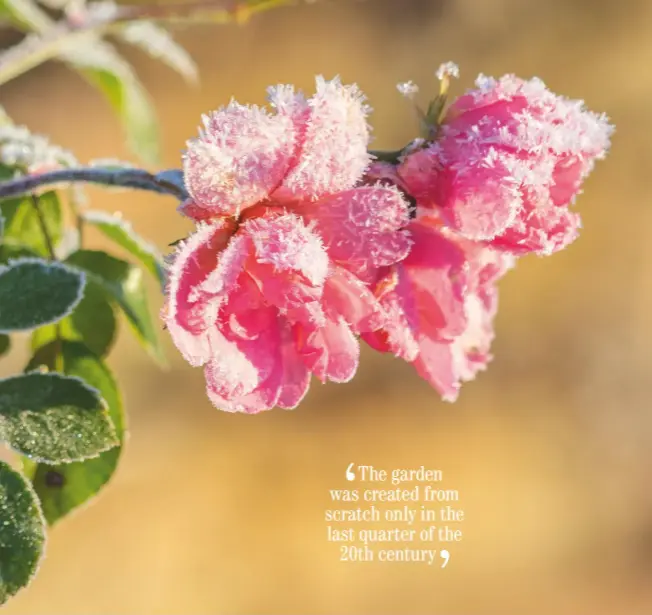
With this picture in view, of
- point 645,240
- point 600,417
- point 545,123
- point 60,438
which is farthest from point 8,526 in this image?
point 645,240

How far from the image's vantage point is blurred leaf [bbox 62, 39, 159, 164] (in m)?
0.95

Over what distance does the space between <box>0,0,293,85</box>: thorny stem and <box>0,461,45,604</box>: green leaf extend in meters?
0.46

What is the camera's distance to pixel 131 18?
883 millimetres

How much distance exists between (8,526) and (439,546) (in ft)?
2.05

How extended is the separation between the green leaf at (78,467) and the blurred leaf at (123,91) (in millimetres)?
394

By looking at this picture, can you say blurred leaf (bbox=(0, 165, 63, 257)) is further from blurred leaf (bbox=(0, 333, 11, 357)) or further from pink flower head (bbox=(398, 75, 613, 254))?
pink flower head (bbox=(398, 75, 613, 254))

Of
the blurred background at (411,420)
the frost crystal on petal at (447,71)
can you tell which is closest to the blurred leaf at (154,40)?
the frost crystal on petal at (447,71)

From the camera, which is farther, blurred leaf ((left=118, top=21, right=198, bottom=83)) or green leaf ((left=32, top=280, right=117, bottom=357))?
blurred leaf ((left=118, top=21, right=198, bottom=83))

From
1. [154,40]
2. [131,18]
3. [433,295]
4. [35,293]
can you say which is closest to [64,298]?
[35,293]

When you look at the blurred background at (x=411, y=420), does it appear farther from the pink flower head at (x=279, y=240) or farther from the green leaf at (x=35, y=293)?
the pink flower head at (x=279, y=240)

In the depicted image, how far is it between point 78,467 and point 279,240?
30cm

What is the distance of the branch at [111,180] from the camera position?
513 millimetres

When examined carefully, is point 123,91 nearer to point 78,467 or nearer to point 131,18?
point 131,18

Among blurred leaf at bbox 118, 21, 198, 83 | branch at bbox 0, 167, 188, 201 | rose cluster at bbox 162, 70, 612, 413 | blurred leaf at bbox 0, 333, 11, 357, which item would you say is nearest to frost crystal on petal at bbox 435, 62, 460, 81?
rose cluster at bbox 162, 70, 612, 413
